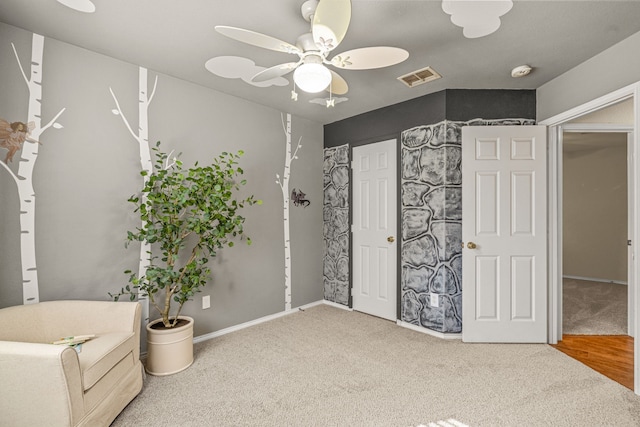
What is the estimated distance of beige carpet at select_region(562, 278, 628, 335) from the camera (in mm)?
3283

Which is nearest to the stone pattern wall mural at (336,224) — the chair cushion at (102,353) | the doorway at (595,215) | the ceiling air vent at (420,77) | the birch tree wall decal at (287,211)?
the birch tree wall decal at (287,211)

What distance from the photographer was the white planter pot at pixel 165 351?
2363 millimetres

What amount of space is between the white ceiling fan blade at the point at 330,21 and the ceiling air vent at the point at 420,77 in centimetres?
142

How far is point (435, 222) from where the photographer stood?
3154mm

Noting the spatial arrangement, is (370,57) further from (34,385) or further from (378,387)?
(34,385)

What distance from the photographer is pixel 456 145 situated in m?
3.09

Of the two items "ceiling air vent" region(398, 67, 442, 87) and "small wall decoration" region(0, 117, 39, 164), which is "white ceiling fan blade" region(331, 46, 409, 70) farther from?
"small wall decoration" region(0, 117, 39, 164)

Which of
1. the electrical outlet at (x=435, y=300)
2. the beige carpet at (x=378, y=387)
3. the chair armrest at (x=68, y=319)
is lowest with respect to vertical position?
the beige carpet at (x=378, y=387)

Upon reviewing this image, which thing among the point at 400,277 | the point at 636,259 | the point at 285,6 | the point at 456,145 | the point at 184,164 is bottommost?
the point at 400,277

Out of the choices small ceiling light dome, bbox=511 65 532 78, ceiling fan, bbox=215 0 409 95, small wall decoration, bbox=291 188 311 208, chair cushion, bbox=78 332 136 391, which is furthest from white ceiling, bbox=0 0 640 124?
chair cushion, bbox=78 332 136 391

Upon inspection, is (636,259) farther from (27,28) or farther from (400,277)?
(27,28)

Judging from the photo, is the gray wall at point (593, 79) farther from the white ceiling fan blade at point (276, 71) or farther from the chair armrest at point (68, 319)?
the chair armrest at point (68, 319)

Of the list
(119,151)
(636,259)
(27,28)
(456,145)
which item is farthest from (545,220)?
(27,28)

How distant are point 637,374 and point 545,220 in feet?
4.27
